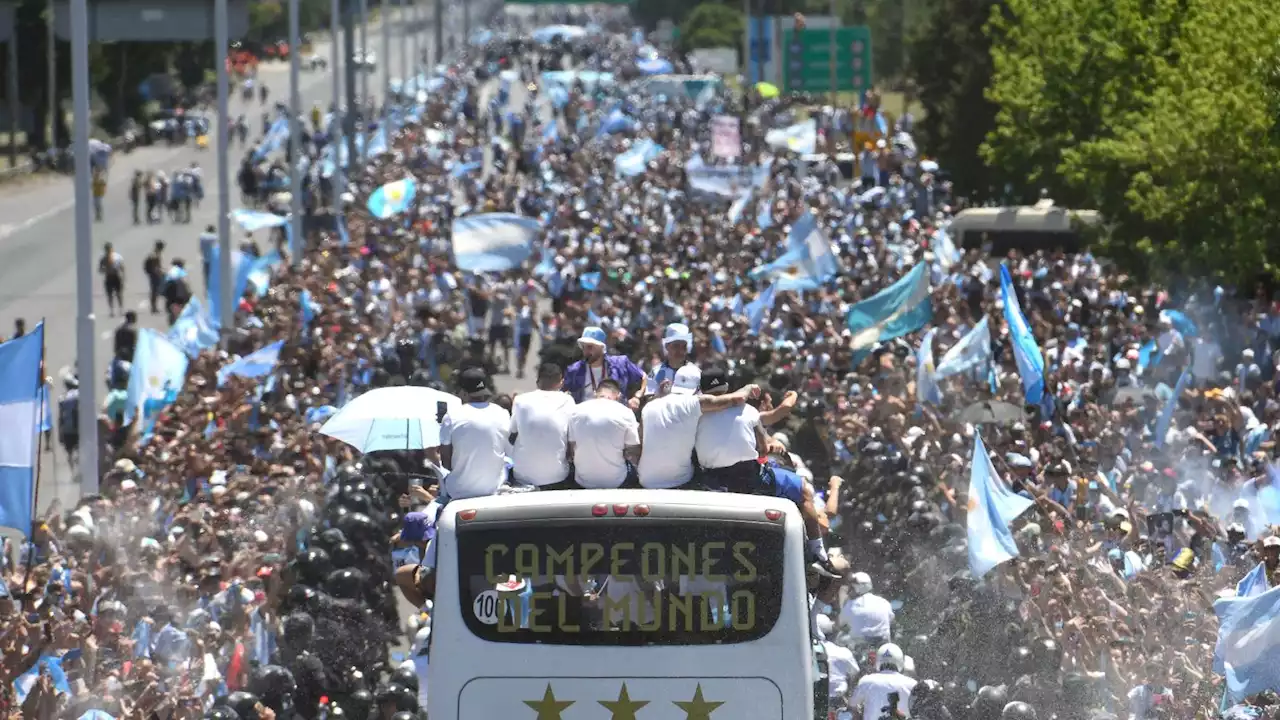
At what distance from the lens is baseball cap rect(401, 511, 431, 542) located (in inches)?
560

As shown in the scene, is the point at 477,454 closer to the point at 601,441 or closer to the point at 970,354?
the point at 601,441

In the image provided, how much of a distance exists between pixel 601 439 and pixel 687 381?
0.57 m

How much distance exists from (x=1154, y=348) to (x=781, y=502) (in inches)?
678

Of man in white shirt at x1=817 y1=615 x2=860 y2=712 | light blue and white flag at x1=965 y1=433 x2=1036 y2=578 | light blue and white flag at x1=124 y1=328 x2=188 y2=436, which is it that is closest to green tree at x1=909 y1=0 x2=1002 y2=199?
light blue and white flag at x1=124 y1=328 x2=188 y2=436

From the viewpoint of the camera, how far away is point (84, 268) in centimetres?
2467

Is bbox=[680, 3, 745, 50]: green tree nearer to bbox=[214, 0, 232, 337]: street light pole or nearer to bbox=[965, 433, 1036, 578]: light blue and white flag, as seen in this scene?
bbox=[214, 0, 232, 337]: street light pole

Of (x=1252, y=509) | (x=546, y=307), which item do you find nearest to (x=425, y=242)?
(x=546, y=307)

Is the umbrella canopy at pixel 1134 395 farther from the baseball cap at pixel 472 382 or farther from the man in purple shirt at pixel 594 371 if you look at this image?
the baseball cap at pixel 472 382

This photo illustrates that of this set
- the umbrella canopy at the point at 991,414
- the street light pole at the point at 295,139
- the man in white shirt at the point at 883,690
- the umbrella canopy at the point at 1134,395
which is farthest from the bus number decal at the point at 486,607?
the street light pole at the point at 295,139

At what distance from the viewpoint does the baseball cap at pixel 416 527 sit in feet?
46.7

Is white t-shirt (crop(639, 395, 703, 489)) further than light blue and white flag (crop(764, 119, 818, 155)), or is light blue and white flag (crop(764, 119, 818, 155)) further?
light blue and white flag (crop(764, 119, 818, 155))

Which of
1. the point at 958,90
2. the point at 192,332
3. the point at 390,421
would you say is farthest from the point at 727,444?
the point at 958,90

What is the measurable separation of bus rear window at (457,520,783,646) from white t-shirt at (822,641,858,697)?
3811mm

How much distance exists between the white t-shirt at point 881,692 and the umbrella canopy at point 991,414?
875 cm
